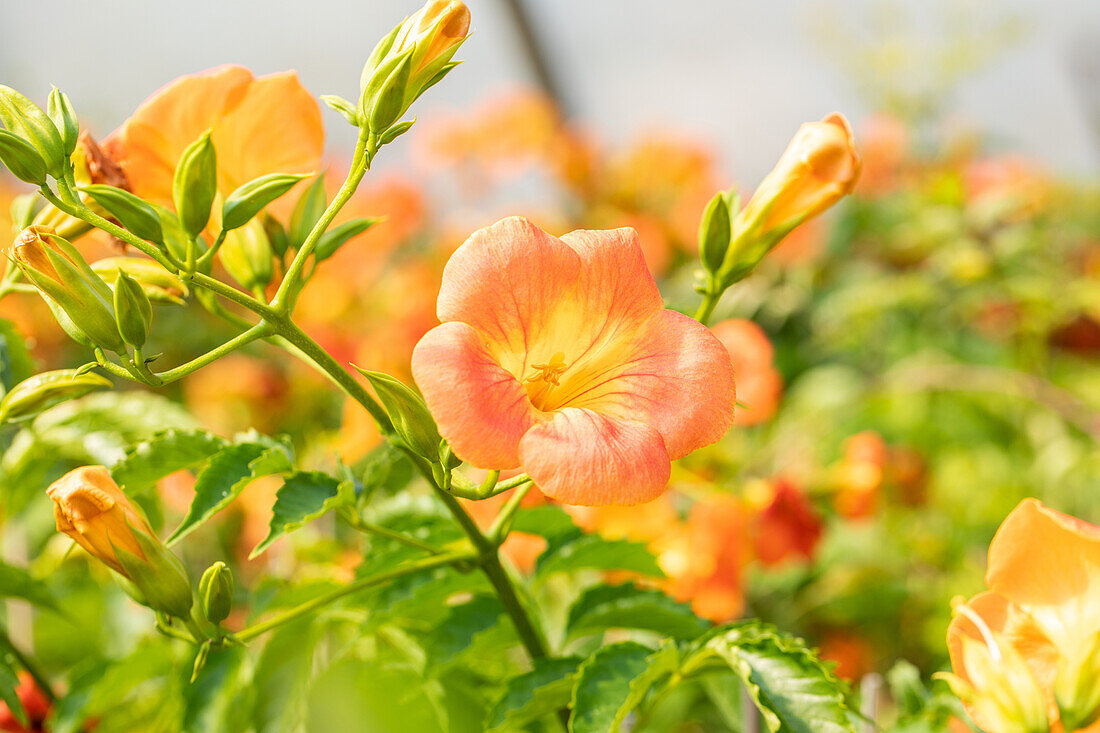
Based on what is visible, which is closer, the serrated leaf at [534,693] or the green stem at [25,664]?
the serrated leaf at [534,693]

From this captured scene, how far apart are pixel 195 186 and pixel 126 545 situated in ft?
0.56

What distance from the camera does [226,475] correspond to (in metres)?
0.43

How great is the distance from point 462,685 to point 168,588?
21 centimetres

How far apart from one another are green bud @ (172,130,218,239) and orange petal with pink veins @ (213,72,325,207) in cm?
9

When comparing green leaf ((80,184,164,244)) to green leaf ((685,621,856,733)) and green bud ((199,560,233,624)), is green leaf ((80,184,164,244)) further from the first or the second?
green leaf ((685,621,856,733))

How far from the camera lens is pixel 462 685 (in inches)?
22.5

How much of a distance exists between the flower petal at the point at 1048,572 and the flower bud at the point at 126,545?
0.40 meters

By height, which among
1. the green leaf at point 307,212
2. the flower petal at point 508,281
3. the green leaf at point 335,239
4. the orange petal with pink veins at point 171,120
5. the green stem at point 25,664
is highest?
the orange petal with pink veins at point 171,120

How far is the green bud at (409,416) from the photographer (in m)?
0.37

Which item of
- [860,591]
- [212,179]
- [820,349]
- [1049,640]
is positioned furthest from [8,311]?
[820,349]

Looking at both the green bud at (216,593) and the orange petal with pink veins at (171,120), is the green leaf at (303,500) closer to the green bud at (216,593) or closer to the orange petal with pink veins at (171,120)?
the green bud at (216,593)

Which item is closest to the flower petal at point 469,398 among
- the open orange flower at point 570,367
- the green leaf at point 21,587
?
the open orange flower at point 570,367

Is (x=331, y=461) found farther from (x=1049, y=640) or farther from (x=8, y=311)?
(x=1049, y=640)

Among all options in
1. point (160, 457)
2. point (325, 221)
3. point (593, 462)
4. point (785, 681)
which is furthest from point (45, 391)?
point (785, 681)
